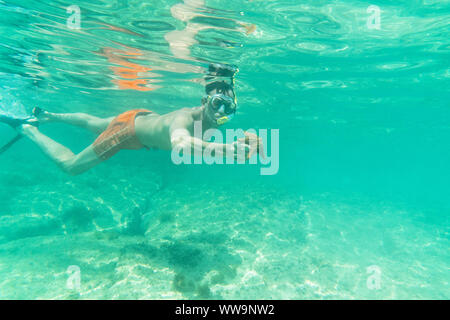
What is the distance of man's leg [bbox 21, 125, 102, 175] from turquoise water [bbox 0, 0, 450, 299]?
304cm

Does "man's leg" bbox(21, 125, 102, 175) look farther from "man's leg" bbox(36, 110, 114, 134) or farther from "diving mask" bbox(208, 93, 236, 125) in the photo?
"diving mask" bbox(208, 93, 236, 125)

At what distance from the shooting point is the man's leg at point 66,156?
7.28m

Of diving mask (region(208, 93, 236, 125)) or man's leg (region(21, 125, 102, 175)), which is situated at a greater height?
diving mask (region(208, 93, 236, 125))

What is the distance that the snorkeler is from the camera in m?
4.25

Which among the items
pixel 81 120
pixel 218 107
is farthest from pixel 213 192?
pixel 218 107

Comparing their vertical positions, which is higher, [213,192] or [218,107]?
[218,107]

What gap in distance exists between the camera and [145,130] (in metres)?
6.30

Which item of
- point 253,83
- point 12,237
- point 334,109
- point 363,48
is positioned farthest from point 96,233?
point 334,109

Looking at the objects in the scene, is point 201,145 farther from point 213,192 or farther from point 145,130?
point 213,192

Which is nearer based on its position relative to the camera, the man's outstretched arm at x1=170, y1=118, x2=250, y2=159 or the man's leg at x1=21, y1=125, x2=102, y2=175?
the man's outstretched arm at x1=170, y1=118, x2=250, y2=159

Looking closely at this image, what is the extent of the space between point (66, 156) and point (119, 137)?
2.42 metres

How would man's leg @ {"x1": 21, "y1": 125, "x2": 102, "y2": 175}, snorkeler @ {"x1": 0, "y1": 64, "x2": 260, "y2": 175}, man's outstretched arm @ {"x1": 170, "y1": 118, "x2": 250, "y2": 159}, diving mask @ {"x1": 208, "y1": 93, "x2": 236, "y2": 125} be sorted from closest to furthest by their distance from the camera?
1. man's outstretched arm @ {"x1": 170, "y1": 118, "x2": 250, "y2": 159}
2. snorkeler @ {"x1": 0, "y1": 64, "x2": 260, "y2": 175}
3. diving mask @ {"x1": 208, "y1": 93, "x2": 236, "y2": 125}
4. man's leg @ {"x1": 21, "y1": 125, "x2": 102, "y2": 175}

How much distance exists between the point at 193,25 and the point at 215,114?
5265 mm

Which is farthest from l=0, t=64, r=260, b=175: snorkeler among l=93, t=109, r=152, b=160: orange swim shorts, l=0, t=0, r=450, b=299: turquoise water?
l=0, t=0, r=450, b=299: turquoise water
